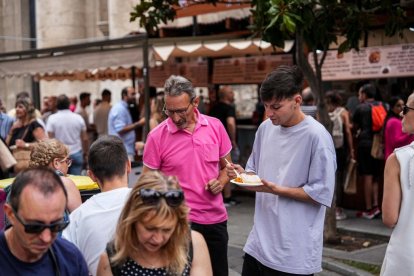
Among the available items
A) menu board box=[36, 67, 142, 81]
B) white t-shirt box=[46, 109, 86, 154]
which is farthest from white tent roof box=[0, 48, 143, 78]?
menu board box=[36, 67, 142, 81]

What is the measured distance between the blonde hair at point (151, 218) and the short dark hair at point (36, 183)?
0.33m

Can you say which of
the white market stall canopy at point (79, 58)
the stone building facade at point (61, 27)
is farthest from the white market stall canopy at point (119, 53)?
the stone building facade at point (61, 27)

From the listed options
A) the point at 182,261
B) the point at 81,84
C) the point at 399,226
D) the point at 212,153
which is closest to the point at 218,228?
the point at 212,153

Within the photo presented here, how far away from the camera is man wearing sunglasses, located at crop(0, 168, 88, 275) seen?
2441 millimetres

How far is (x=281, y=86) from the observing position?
4.08 m

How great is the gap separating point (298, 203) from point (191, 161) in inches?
40.6

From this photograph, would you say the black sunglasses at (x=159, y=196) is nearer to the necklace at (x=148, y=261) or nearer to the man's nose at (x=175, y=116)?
the necklace at (x=148, y=261)

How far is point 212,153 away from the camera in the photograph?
4.99 metres

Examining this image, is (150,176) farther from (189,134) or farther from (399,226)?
(189,134)

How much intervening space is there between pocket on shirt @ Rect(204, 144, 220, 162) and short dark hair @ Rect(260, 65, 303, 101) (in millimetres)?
947

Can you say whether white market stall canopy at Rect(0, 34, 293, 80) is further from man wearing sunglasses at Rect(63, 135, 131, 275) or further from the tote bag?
man wearing sunglasses at Rect(63, 135, 131, 275)

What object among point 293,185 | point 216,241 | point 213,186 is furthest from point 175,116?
point 293,185

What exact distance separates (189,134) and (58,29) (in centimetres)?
1942

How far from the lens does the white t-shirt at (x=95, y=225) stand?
328 centimetres
